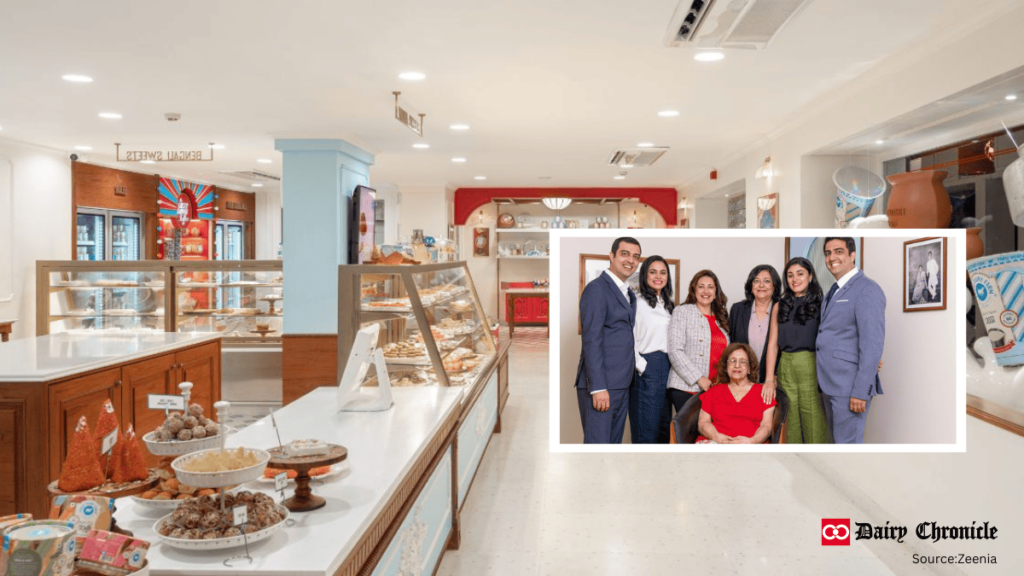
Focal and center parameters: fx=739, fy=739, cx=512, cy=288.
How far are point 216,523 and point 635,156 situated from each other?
24.7 ft

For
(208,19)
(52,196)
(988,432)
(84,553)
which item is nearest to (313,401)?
(208,19)

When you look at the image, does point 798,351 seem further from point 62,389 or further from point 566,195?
point 566,195

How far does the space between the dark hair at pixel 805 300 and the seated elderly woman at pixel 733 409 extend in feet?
0.26

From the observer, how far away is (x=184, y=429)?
2348 mm

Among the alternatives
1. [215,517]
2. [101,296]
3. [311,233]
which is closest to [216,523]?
[215,517]

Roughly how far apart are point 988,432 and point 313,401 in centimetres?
325

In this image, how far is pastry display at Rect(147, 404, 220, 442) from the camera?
2324 millimetres

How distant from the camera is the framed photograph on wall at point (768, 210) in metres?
6.98

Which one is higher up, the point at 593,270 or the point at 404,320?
the point at 593,270

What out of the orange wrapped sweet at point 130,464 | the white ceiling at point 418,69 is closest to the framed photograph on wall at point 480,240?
the white ceiling at point 418,69

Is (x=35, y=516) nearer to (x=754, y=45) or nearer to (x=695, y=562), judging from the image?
(x=695, y=562)

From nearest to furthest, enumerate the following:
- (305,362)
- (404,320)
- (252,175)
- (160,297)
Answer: (404,320), (305,362), (160,297), (252,175)

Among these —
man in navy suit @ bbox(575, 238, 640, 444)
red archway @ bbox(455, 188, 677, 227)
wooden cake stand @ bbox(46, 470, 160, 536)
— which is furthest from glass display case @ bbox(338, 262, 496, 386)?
red archway @ bbox(455, 188, 677, 227)

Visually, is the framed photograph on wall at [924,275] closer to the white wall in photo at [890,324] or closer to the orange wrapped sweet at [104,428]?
the white wall in photo at [890,324]
